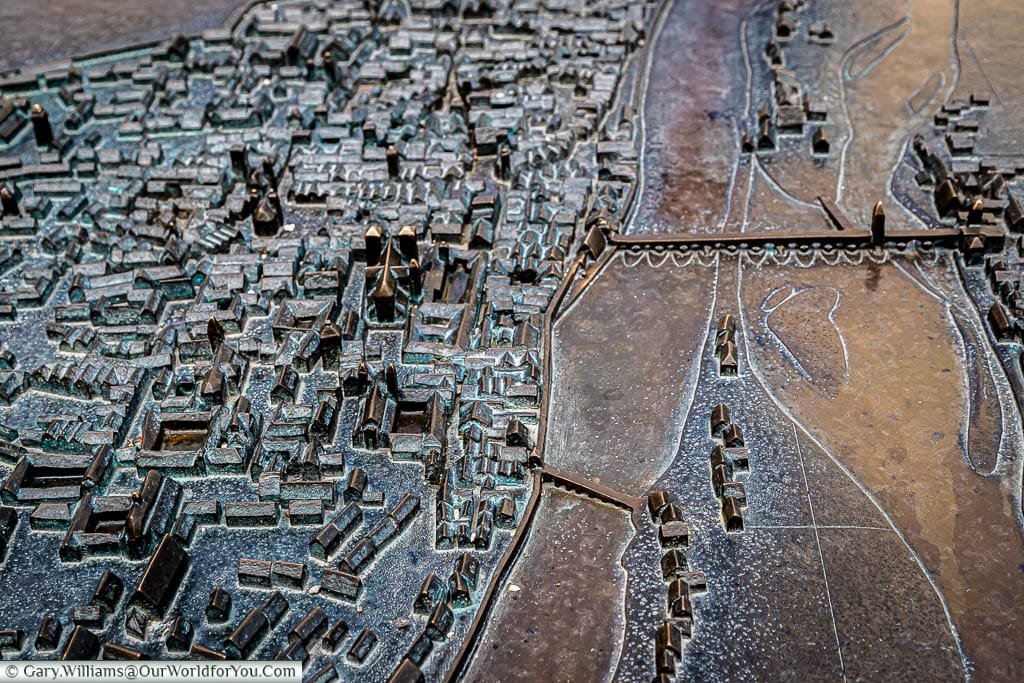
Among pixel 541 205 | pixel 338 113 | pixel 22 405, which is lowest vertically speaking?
pixel 22 405

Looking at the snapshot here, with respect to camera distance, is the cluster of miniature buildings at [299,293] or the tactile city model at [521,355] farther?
the cluster of miniature buildings at [299,293]

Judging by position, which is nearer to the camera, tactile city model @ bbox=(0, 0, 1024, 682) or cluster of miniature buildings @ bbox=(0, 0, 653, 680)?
tactile city model @ bbox=(0, 0, 1024, 682)

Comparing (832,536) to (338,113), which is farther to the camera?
(338,113)

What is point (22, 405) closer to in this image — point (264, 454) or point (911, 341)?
point (264, 454)

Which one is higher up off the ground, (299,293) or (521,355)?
(299,293)

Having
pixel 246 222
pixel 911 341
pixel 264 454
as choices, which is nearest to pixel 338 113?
pixel 246 222

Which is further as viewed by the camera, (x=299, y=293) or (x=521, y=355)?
(x=299, y=293)

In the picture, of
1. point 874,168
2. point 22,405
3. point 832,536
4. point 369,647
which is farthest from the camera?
point 874,168

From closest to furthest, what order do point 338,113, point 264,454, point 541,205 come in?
1. point 264,454
2. point 541,205
3. point 338,113
